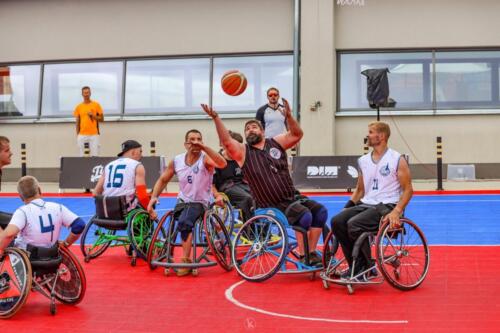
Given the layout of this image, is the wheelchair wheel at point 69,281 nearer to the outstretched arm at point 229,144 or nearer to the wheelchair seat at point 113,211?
the outstretched arm at point 229,144

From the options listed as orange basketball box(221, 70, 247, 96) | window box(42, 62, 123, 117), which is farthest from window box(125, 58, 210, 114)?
orange basketball box(221, 70, 247, 96)

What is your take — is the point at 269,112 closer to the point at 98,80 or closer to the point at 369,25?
the point at 369,25

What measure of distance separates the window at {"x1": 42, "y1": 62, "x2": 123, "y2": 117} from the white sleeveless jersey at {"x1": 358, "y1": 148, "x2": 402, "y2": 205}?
1839cm

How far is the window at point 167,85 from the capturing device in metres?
25.7

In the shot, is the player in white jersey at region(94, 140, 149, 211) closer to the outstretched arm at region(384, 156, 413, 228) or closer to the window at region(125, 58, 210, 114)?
the outstretched arm at region(384, 156, 413, 228)

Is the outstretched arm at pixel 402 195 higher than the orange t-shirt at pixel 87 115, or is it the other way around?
the orange t-shirt at pixel 87 115

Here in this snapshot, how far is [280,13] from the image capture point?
2497 cm

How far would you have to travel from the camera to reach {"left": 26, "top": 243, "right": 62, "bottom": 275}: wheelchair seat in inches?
295

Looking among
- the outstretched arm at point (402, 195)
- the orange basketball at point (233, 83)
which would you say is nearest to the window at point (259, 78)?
the orange basketball at point (233, 83)

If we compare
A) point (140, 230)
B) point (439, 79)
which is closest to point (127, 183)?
point (140, 230)

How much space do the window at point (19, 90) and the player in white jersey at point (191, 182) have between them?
17921 mm

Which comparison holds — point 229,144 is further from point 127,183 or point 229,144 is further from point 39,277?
point 39,277

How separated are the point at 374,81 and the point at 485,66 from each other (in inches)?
175

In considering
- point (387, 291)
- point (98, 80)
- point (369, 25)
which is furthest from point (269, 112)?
point (98, 80)
